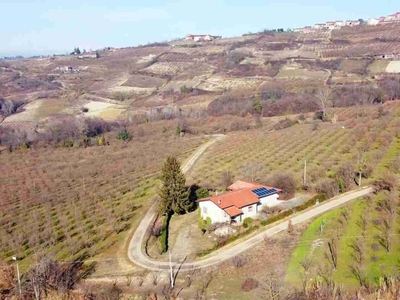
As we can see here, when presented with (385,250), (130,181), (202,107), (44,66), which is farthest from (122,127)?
(44,66)

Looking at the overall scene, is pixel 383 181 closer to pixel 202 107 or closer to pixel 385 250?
pixel 385 250

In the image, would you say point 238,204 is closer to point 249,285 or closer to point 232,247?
point 232,247

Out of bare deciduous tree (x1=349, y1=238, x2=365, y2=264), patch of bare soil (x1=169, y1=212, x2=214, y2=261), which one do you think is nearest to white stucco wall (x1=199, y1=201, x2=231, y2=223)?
patch of bare soil (x1=169, y1=212, x2=214, y2=261)

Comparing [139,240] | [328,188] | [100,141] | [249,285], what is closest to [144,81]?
[100,141]

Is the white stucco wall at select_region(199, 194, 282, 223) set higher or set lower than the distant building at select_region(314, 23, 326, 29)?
lower

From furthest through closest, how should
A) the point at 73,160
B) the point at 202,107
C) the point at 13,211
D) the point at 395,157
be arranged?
the point at 202,107
the point at 73,160
the point at 395,157
the point at 13,211

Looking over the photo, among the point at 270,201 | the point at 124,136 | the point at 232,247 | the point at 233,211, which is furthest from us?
the point at 124,136

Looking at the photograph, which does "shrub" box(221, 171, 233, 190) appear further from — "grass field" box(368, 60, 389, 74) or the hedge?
"grass field" box(368, 60, 389, 74)
